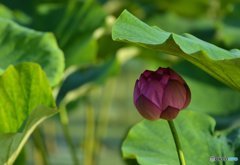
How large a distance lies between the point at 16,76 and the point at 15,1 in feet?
3.10

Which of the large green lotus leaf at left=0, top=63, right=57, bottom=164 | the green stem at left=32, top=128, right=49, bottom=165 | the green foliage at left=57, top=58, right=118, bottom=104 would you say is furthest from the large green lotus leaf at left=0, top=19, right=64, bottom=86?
the green stem at left=32, top=128, right=49, bottom=165

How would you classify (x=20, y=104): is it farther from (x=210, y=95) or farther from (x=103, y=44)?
(x=103, y=44)

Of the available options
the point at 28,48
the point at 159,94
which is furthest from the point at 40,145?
the point at 159,94

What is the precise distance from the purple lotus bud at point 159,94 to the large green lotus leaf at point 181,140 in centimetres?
15

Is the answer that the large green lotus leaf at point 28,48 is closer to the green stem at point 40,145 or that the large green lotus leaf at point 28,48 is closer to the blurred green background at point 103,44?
the blurred green background at point 103,44

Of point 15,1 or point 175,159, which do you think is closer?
point 175,159

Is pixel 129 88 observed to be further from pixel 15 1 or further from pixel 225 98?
pixel 225 98

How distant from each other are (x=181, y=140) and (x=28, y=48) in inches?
10.8

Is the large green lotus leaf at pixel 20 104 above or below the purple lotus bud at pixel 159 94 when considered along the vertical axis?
below

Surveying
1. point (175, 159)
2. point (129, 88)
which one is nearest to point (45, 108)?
point (175, 159)

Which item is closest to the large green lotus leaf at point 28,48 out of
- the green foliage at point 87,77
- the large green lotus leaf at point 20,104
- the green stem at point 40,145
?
the large green lotus leaf at point 20,104

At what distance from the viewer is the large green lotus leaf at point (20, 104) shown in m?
0.96

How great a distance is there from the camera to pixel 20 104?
40.2 inches

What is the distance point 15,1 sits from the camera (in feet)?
6.28
